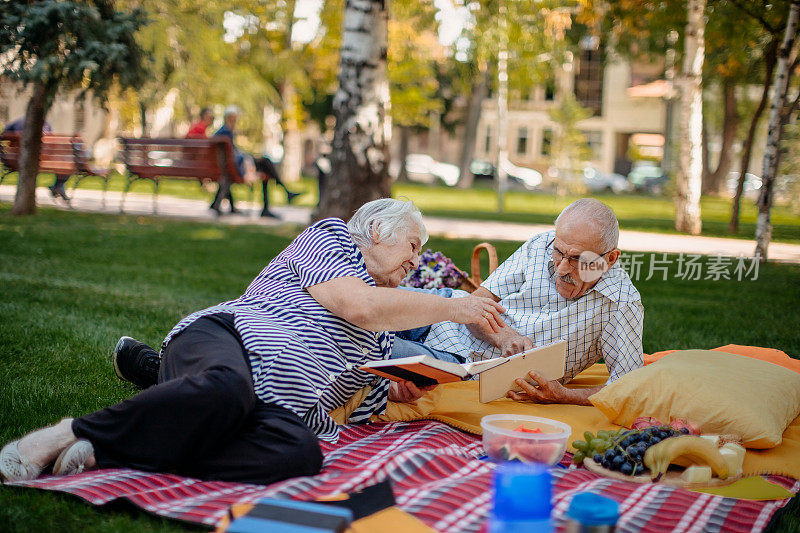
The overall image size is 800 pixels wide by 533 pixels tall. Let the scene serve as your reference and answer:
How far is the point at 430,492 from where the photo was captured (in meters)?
2.63

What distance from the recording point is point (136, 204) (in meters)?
15.1

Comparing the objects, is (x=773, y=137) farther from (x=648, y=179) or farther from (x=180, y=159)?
(x=648, y=179)

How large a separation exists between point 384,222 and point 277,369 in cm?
75

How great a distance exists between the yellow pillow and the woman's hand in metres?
0.78

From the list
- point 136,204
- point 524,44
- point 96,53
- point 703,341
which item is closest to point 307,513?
point 703,341

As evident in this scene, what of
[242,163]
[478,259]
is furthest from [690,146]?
[478,259]

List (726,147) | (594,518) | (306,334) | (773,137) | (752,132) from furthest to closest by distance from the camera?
1. (726,147)
2. (752,132)
3. (773,137)
4. (306,334)
5. (594,518)

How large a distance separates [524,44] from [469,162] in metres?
17.5

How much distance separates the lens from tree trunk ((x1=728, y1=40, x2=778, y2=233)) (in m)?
10.2

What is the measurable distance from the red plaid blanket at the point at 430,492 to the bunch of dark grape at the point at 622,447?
0.34 feet

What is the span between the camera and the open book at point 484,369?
2.99m

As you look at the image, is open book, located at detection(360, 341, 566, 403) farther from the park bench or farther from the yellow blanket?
the park bench

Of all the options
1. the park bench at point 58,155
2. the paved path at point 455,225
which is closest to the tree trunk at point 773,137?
the paved path at point 455,225

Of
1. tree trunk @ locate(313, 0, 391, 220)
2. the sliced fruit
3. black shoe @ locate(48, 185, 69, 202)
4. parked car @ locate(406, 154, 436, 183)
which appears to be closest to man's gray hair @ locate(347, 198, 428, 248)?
the sliced fruit
